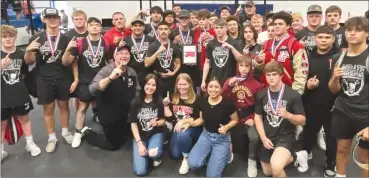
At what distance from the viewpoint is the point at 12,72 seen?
8.84 ft

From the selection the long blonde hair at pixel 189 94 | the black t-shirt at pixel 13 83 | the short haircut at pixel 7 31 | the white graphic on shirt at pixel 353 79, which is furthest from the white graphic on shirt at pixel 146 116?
the white graphic on shirt at pixel 353 79

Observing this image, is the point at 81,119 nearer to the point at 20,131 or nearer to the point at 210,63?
the point at 20,131

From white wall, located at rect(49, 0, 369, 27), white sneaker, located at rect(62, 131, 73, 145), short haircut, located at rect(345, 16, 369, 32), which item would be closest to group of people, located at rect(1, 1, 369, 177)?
white sneaker, located at rect(62, 131, 73, 145)

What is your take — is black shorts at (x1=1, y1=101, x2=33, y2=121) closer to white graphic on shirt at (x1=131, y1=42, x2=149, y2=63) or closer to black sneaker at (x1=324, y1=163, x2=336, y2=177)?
white graphic on shirt at (x1=131, y1=42, x2=149, y2=63)

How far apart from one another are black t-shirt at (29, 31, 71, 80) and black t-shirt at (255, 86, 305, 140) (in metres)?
1.94

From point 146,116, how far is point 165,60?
2.36 ft

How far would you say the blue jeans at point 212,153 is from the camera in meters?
2.65

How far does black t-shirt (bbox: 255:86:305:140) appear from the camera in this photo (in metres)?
2.35

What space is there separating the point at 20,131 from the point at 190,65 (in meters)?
1.86

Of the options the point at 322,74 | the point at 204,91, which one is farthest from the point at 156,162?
the point at 322,74

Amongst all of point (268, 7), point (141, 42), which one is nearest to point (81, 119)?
point (141, 42)

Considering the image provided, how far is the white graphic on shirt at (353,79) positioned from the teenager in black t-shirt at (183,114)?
1307 millimetres

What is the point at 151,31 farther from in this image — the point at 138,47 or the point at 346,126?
the point at 346,126

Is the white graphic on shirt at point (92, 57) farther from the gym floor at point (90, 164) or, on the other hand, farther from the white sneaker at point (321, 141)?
the white sneaker at point (321, 141)
